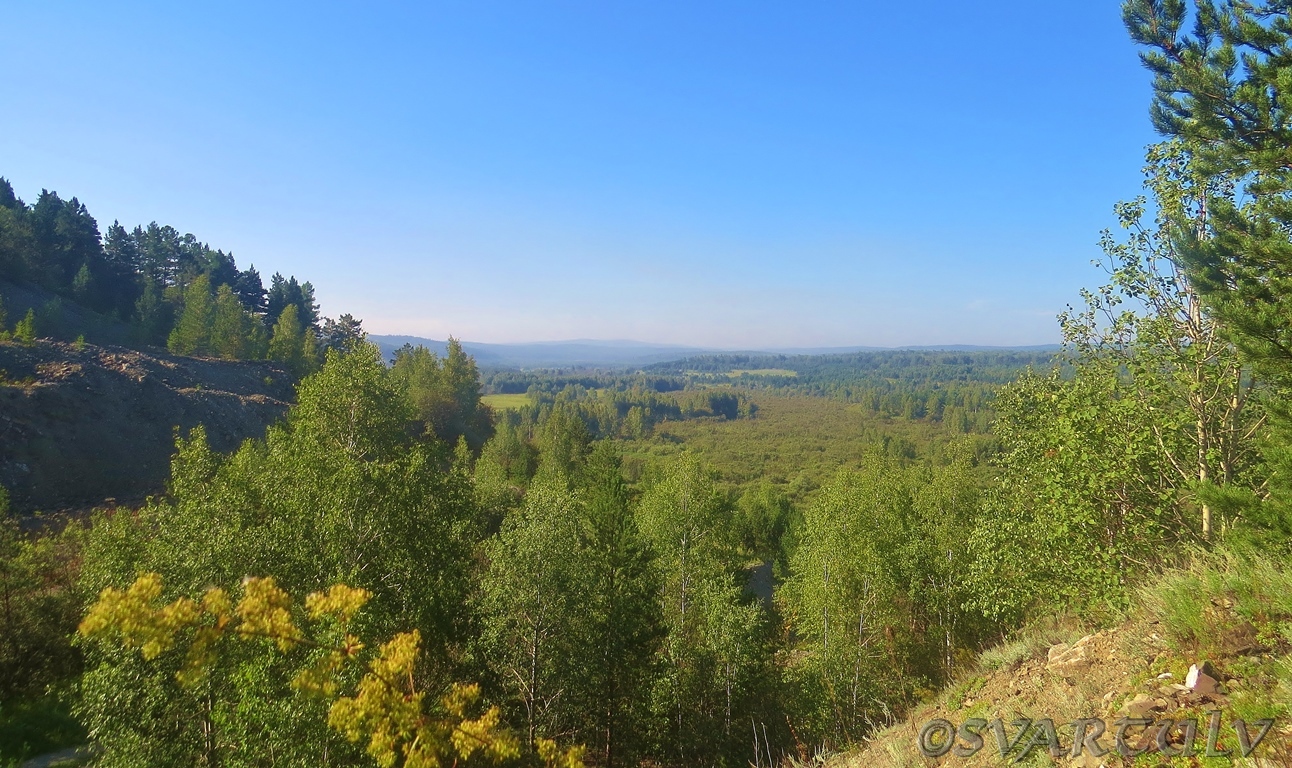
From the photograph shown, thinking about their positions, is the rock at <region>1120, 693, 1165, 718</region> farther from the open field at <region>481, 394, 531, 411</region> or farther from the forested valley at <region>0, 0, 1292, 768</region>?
the open field at <region>481, 394, 531, 411</region>

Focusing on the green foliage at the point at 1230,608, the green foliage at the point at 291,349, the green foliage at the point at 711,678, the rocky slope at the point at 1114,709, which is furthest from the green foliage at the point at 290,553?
the green foliage at the point at 291,349

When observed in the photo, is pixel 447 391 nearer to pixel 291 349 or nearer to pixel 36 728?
pixel 291 349

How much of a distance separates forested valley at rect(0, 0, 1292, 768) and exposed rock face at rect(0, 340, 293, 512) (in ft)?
22.9

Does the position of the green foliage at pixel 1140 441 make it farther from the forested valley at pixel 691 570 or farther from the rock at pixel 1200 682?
the rock at pixel 1200 682

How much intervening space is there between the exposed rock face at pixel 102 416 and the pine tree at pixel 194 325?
14.8ft

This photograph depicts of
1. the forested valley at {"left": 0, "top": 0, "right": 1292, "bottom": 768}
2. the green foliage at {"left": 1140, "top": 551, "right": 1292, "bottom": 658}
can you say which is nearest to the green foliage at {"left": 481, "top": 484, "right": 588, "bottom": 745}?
the forested valley at {"left": 0, "top": 0, "right": 1292, "bottom": 768}

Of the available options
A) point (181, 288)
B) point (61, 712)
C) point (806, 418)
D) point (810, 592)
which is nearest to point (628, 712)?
point (810, 592)

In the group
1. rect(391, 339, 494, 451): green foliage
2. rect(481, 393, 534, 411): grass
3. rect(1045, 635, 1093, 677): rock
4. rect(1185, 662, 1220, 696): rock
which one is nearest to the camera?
rect(1185, 662, 1220, 696): rock

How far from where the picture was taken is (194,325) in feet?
153

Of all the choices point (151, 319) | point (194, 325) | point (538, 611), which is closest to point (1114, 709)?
point (538, 611)

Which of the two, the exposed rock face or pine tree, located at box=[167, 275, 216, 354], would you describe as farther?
pine tree, located at box=[167, 275, 216, 354]

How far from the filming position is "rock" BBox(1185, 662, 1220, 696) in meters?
4.75

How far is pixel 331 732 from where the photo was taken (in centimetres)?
677

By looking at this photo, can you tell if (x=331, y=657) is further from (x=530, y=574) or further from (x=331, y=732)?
(x=530, y=574)
